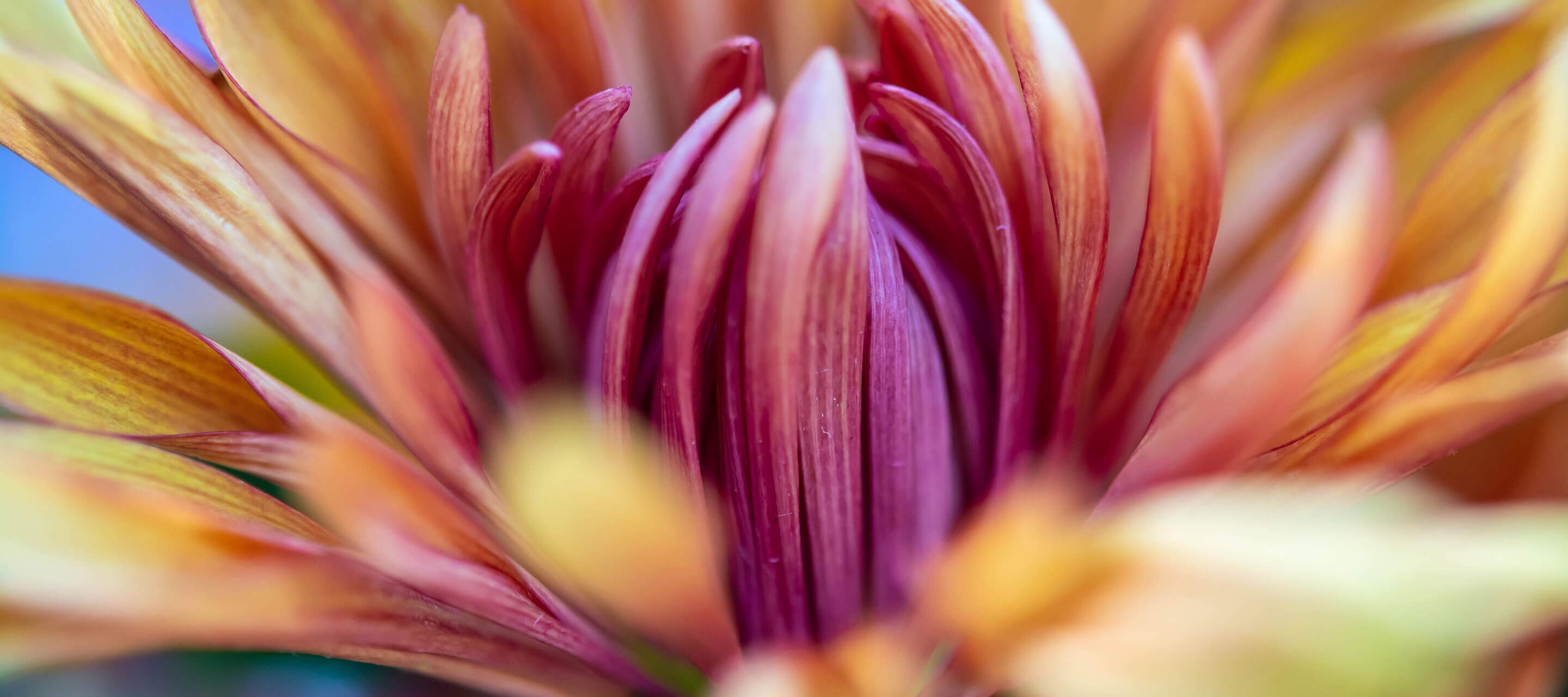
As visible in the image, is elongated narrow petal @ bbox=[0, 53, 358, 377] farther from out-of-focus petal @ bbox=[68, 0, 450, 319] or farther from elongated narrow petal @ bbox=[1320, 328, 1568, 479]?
elongated narrow petal @ bbox=[1320, 328, 1568, 479]

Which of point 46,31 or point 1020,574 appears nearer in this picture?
point 1020,574

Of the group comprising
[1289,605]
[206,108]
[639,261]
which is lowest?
[1289,605]

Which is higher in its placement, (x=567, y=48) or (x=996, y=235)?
(x=567, y=48)

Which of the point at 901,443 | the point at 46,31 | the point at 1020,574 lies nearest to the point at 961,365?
the point at 901,443

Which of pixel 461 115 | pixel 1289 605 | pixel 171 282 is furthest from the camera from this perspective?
pixel 171 282

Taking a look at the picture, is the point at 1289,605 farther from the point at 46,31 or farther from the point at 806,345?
the point at 46,31

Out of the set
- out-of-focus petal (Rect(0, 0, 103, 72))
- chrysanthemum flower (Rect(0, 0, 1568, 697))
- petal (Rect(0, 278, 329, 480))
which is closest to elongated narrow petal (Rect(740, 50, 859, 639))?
chrysanthemum flower (Rect(0, 0, 1568, 697))

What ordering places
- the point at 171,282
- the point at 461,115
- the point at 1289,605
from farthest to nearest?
the point at 171,282 → the point at 461,115 → the point at 1289,605
